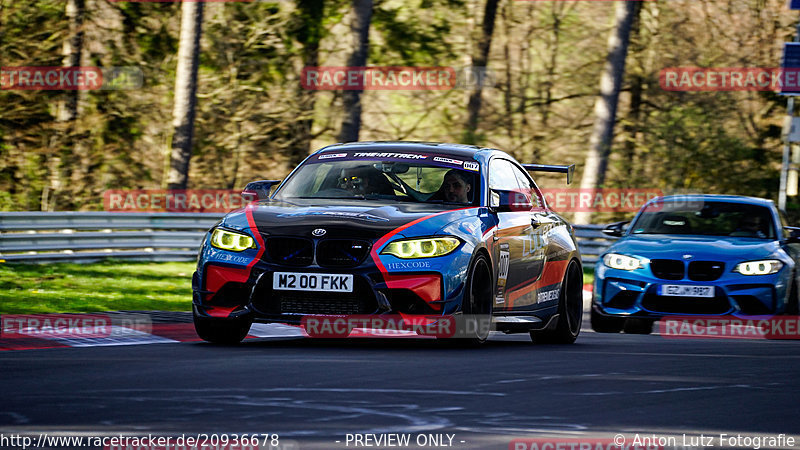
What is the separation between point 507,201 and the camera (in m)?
10.9

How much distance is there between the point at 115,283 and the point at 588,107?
64.5ft

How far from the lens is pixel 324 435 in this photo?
6.02 metres

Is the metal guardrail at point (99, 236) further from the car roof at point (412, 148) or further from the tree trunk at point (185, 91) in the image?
the car roof at point (412, 148)

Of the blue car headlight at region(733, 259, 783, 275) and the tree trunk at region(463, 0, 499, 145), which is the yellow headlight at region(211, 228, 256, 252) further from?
the tree trunk at region(463, 0, 499, 145)

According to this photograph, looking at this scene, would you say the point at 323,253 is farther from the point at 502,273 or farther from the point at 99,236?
the point at 99,236

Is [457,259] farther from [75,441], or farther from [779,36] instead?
[779,36]

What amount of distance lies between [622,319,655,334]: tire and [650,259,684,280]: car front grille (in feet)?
2.99

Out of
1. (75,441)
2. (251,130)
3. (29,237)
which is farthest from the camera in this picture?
(251,130)

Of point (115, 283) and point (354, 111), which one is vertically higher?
point (354, 111)

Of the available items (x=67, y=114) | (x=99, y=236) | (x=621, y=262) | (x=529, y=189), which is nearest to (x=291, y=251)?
(x=529, y=189)

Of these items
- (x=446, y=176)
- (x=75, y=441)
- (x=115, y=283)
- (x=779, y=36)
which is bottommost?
(x=115, y=283)

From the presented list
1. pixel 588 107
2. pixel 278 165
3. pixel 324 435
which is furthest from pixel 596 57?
pixel 324 435

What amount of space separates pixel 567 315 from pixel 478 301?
236cm

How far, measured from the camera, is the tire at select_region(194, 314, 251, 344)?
10133mm
